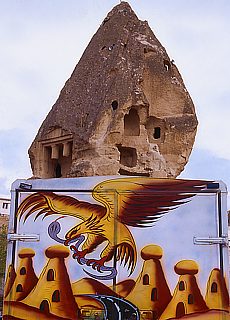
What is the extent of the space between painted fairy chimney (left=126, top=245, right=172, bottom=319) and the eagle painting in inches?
12.2

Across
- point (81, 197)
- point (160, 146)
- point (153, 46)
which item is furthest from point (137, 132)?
point (81, 197)

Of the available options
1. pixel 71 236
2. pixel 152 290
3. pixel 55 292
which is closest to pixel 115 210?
pixel 71 236

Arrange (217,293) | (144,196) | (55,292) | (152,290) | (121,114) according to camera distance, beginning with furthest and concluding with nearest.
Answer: (121,114) → (144,196) → (55,292) → (152,290) → (217,293)

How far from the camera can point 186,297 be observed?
755 cm

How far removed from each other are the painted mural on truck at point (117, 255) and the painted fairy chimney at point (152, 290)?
0.05 ft

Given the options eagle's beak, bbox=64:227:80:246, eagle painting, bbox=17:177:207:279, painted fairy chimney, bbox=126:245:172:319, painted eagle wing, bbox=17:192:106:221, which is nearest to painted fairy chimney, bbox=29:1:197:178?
painted eagle wing, bbox=17:192:106:221

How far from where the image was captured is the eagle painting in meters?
7.90

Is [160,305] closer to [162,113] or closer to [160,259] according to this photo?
[160,259]

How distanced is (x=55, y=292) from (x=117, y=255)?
3.68 feet

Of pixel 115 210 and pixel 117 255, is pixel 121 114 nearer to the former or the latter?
pixel 115 210

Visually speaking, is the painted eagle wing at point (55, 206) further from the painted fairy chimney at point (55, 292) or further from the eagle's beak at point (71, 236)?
the painted fairy chimney at point (55, 292)

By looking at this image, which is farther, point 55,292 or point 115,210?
point 115,210

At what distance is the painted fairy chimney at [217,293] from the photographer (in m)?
7.52

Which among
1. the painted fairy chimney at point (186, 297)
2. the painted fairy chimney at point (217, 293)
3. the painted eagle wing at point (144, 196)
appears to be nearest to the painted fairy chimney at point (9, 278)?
the painted eagle wing at point (144, 196)
